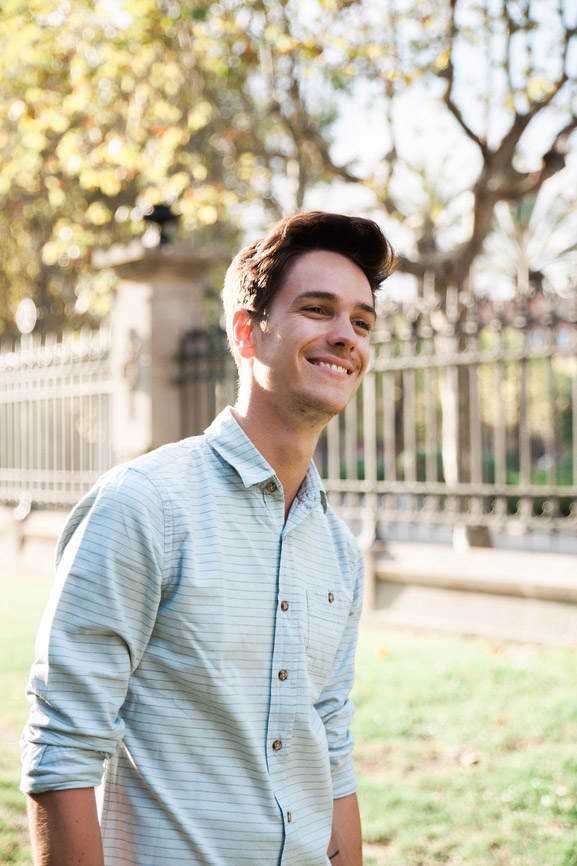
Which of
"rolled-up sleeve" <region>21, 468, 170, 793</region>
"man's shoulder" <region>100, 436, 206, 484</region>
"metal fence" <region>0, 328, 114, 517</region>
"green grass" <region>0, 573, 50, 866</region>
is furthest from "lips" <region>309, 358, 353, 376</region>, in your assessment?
"metal fence" <region>0, 328, 114, 517</region>

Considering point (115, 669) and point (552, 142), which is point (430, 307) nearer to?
point (552, 142)

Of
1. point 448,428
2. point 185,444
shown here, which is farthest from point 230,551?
point 448,428

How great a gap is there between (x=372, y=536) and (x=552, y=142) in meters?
3.97

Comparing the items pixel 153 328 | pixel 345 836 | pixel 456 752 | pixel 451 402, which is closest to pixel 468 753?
pixel 456 752

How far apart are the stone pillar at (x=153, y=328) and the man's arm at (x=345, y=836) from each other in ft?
22.2

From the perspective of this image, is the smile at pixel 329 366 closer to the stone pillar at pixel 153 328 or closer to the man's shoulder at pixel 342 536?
the man's shoulder at pixel 342 536

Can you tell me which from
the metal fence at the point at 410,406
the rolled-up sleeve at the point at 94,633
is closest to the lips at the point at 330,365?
the rolled-up sleeve at the point at 94,633

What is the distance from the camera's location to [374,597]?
6980mm

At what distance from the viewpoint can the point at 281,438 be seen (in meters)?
1.89

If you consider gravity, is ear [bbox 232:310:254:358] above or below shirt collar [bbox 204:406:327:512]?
above

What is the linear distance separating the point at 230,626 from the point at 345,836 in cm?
67

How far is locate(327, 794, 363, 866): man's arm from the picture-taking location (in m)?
1.96

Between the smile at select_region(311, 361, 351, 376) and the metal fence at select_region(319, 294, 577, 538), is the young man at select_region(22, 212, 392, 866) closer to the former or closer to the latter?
the smile at select_region(311, 361, 351, 376)

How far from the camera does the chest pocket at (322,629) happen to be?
71.8 inches
